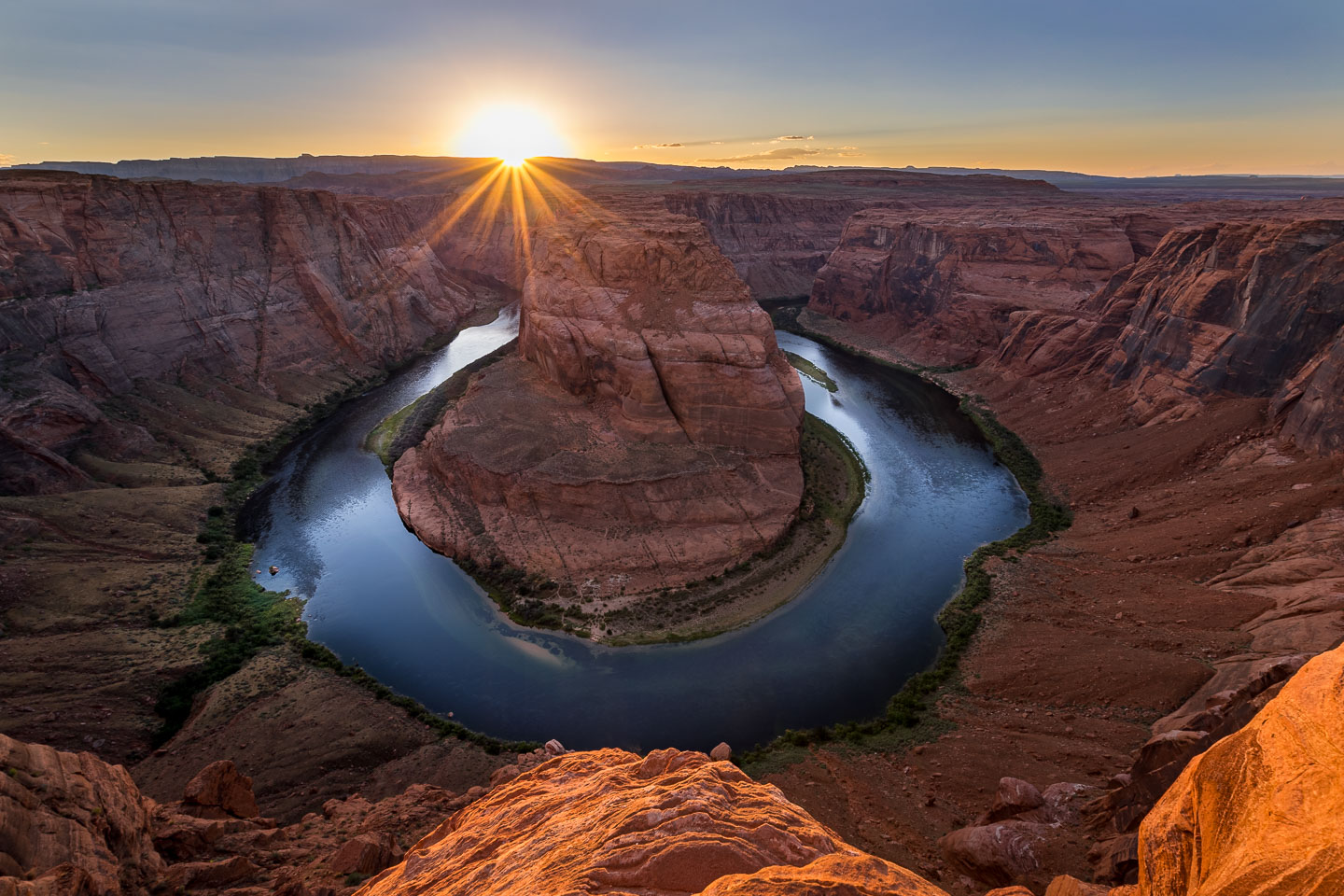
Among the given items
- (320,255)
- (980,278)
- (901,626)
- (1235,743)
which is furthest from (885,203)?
(1235,743)

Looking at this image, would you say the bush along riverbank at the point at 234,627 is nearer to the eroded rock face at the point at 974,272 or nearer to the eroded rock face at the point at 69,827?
the eroded rock face at the point at 69,827

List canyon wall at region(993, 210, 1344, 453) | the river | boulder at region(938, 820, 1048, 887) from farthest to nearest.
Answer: canyon wall at region(993, 210, 1344, 453) < the river < boulder at region(938, 820, 1048, 887)

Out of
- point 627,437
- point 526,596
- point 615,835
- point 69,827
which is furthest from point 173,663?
A: point 615,835

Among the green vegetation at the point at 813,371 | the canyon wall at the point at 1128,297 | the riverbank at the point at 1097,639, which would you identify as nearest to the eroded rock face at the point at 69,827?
the riverbank at the point at 1097,639

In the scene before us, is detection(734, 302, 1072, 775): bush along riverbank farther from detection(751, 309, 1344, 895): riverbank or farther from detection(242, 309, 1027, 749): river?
detection(242, 309, 1027, 749): river

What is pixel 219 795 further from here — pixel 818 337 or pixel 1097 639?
pixel 818 337

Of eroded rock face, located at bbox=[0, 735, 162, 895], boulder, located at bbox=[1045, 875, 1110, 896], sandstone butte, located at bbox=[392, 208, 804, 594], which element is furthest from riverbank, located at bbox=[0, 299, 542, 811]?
boulder, located at bbox=[1045, 875, 1110, 896]

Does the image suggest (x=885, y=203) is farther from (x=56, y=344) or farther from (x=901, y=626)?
(x=56, y=344)
